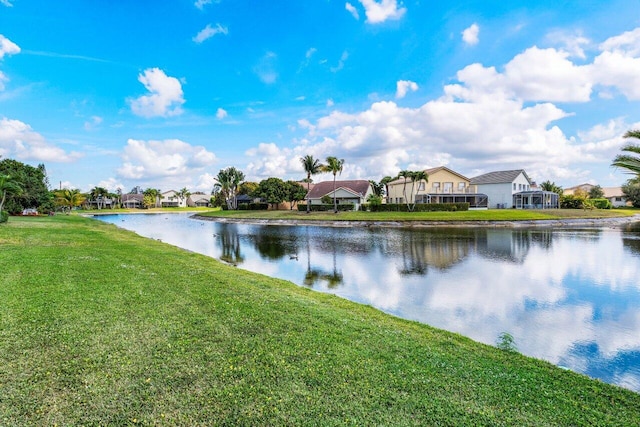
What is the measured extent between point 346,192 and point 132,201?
97213 millimetres

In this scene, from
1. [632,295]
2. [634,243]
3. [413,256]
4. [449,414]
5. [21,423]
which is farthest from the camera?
[634,243]

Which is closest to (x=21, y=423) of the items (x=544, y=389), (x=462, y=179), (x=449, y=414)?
(x=449, y=414)

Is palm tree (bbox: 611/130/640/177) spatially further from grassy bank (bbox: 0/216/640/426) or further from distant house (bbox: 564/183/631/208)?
distant house (bbox: 564/183/631/208)

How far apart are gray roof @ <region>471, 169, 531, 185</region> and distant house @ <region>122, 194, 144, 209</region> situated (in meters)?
118

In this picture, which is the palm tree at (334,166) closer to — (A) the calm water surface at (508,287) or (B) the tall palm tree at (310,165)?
(B) the tall palm tree at (310,165)

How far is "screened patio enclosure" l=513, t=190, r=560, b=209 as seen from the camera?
2229 inches

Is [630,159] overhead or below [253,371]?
overhead

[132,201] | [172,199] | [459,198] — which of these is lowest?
[459,198]

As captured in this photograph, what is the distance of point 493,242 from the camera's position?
24719mm

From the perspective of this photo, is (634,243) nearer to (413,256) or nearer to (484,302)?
(413,256)

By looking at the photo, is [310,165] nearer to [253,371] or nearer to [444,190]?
[444,190]

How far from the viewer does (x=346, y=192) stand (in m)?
63.5

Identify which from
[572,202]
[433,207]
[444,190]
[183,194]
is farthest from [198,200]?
[572,202]

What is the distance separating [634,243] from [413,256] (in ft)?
58.1
